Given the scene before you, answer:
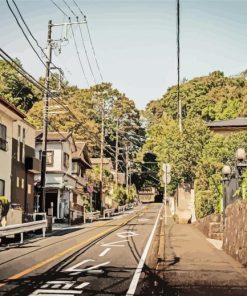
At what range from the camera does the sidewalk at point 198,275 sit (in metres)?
7.84

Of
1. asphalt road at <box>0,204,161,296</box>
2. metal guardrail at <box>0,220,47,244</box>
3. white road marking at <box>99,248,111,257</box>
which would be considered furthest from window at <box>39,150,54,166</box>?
white road marking at <box>99,248,111,257</box>

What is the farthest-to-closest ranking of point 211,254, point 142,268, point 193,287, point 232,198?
point 232,198, point 211,254, point 142,268, point 193,287

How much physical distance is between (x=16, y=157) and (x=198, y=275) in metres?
21.7

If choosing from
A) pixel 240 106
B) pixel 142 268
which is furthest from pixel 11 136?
pixel 240 106

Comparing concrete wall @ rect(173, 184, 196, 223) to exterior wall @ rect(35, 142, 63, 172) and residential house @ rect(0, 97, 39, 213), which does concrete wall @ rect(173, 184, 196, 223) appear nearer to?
residential house @ rect(0, 97, 39, 213)

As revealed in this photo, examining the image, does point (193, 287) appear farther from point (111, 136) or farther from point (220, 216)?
point (111, 136)

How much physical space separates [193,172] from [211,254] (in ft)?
72.3

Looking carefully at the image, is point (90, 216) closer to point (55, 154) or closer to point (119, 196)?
point (55, 154)

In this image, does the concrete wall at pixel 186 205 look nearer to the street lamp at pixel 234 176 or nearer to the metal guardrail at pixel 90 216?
the metal guardrail at pixel 90 216

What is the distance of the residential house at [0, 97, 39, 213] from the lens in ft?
85.9

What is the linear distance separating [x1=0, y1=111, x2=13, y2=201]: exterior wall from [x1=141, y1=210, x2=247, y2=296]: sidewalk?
15.2 m

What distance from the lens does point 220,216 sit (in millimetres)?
18031

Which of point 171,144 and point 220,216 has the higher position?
point 171,144

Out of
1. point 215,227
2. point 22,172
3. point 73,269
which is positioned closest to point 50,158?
point 22,172
